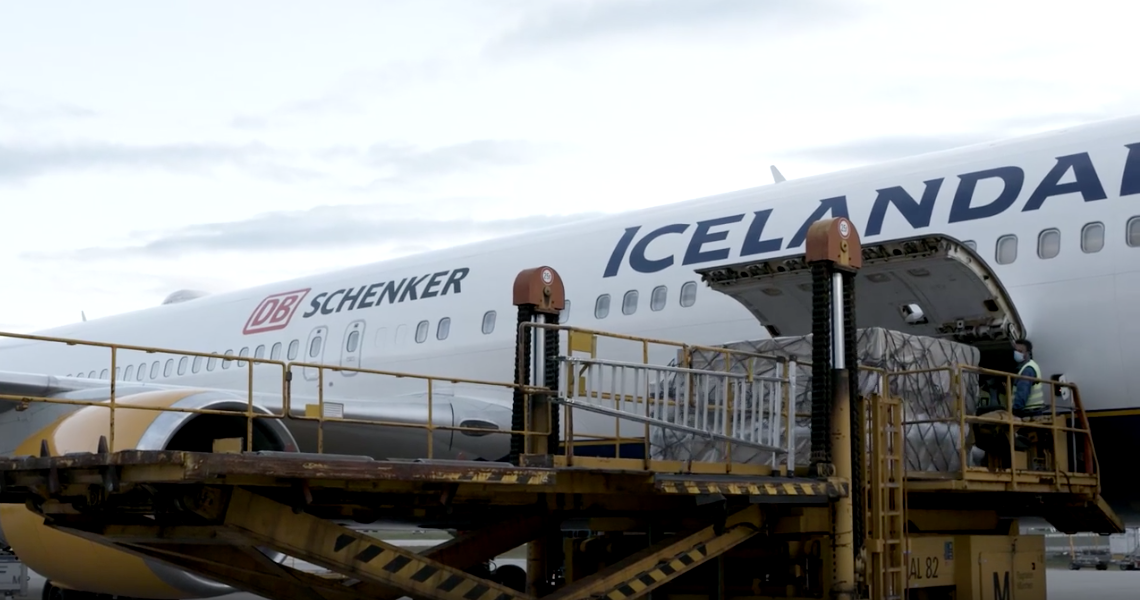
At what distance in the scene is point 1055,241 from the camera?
412 inches

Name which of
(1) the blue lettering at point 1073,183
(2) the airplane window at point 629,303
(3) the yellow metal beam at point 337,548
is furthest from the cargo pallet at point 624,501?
(2) the airplane window at point 629,303

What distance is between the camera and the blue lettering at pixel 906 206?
11.4m

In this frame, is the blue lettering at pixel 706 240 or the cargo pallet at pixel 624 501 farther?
the blue lettering at pixel 706 240

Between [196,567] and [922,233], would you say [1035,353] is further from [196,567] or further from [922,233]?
[196,567]

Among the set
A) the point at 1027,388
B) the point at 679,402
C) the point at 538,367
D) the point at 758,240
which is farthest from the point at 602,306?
the point at 1027,388

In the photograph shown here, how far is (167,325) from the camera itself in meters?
20.5

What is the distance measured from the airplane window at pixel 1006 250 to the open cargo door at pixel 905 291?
1.46ft

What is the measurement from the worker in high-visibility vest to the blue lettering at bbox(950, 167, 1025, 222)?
133cm

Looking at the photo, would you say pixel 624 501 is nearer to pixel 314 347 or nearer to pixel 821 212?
pixel 821 212

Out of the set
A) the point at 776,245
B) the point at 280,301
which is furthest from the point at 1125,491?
the point at 280,301

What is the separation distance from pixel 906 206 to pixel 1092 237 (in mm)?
1737

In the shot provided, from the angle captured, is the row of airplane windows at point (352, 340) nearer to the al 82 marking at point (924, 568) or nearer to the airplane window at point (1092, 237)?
the airplane window at point (1092, 237)

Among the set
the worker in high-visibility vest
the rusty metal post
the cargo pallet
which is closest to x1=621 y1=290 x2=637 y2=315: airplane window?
the cargo pallet

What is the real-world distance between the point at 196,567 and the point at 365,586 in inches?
47.9
